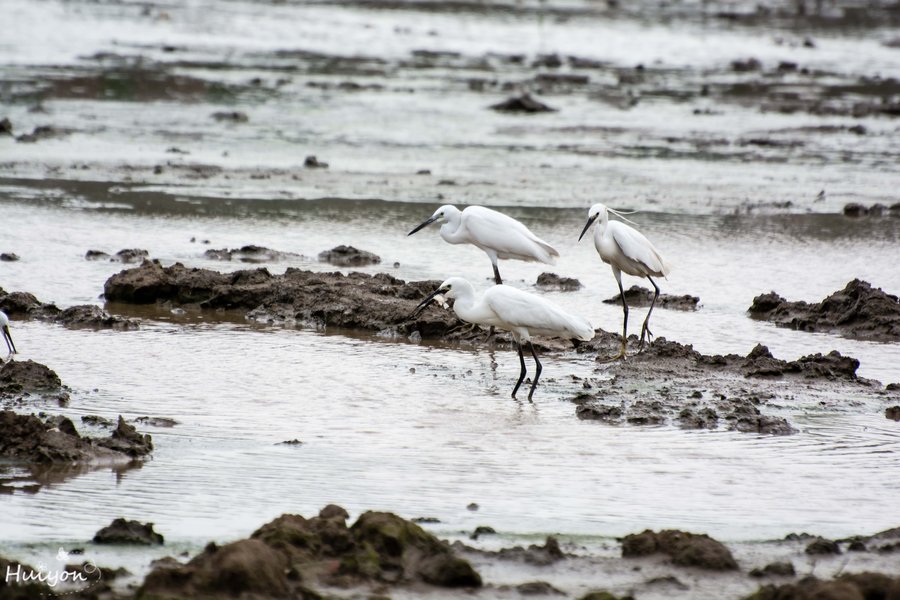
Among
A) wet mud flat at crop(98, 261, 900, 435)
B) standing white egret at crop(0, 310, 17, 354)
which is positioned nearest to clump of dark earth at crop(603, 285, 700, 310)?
wet mud flat at crop(98, 261, 900, 435)

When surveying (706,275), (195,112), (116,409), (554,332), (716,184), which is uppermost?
(195,112)

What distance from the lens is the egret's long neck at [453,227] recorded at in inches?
470

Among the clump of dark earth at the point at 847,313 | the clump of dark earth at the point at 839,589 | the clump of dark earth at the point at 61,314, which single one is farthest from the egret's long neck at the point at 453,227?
the clump of dark earth at the point at 839,589

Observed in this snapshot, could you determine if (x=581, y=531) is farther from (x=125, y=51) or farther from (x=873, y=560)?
(x=125, y=51)

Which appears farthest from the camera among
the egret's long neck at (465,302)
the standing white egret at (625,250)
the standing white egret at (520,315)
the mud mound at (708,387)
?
the standing white egret at (625,250)

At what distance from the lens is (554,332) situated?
375 inches

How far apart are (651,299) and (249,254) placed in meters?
3.94

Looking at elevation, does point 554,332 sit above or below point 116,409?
above

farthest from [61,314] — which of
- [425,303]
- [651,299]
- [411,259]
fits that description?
[651,299]

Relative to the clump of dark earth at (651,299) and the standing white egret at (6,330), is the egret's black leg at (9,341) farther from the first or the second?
the clump of dark earth at (651,299)

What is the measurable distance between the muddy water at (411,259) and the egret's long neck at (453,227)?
0.74 metres

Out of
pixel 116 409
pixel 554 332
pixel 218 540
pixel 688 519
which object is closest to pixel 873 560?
pixel 688 519

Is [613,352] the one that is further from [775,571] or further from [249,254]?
[775,571]

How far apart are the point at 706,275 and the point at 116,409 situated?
7170 mm
